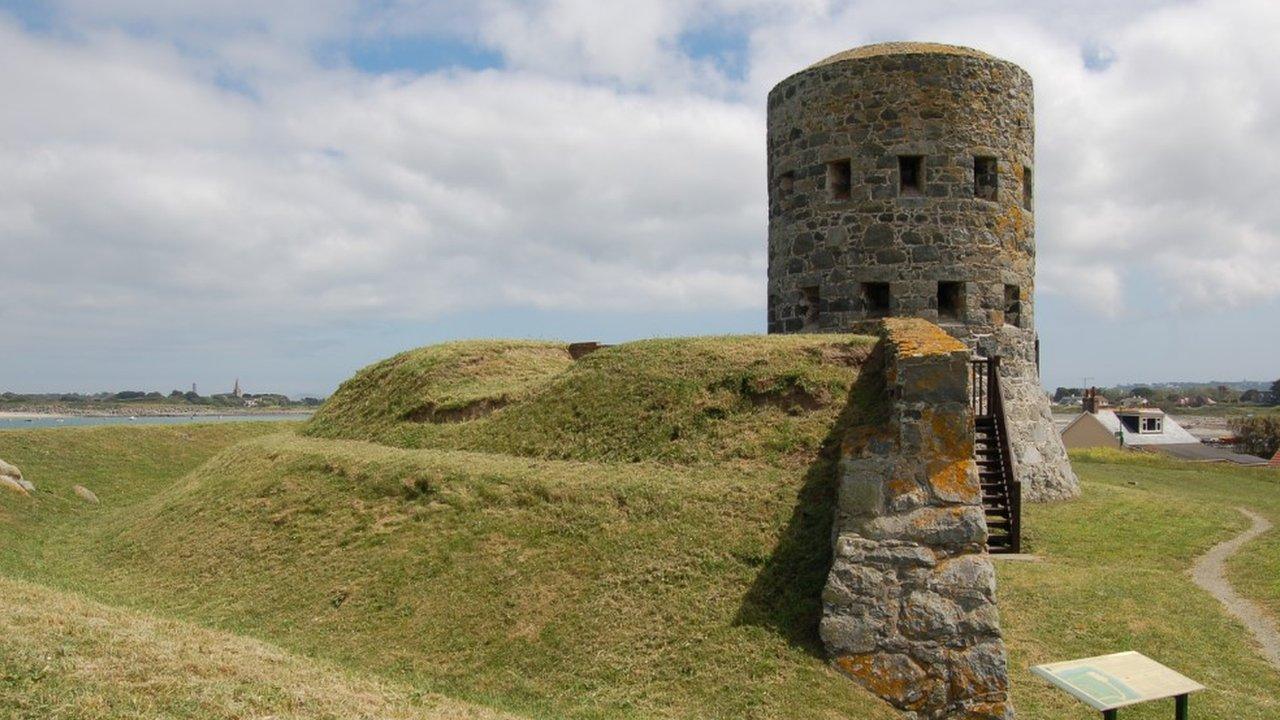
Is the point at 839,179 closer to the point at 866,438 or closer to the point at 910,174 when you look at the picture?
the point at 910,174

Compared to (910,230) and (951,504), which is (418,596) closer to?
(951,504)

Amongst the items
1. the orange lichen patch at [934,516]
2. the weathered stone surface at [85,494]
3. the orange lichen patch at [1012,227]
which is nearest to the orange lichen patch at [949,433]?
the orange lichen patch at [934,516]

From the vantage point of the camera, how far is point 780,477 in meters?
12.1

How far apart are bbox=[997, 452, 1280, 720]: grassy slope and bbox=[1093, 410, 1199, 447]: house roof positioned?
45.3 meters

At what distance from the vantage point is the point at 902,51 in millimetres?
19703

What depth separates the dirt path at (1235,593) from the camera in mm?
11000

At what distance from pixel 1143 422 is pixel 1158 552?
57.0 meters

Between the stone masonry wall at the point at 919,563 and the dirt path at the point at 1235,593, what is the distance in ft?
13.6

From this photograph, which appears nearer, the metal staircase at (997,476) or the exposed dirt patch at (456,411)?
the metal staircase at (997,476)

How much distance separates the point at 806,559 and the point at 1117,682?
393cm

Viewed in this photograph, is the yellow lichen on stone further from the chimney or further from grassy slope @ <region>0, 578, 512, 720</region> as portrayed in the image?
the chimney

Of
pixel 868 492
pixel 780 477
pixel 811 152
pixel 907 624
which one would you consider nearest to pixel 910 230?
pixel 811 152

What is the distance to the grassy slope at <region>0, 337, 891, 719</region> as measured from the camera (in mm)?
9125

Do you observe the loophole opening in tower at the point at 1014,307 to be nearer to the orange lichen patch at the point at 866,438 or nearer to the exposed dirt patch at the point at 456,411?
the orange lichen patch at the point at 866,438
